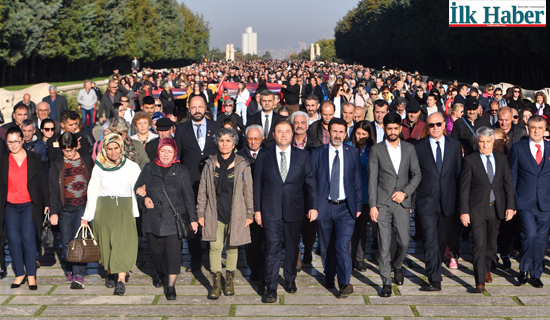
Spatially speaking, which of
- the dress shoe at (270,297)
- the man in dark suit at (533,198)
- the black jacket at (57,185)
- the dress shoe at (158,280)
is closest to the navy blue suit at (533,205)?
the man in dark suit at (533,198)

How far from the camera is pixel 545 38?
35.9 meters

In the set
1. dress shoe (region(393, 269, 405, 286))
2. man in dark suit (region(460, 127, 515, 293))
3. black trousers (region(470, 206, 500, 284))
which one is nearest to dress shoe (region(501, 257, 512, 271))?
black trousers (region(470, 206, 500, 284))

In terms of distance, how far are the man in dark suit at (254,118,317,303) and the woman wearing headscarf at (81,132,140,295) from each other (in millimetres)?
1477

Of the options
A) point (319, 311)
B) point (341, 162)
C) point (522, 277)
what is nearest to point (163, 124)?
point (341, 162)

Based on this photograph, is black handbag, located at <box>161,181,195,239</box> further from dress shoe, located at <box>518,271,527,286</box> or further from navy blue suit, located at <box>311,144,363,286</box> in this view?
dress shoe, located at <box>518,271,527,286</box>

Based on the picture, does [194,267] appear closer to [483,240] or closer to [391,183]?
[391,183]

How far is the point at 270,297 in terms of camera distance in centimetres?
673

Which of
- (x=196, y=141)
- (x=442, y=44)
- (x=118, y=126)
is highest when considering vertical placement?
(x=442, y=44)

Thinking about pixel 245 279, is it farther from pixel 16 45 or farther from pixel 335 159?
pixel 16 45

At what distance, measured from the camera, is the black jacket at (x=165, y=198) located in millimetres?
7090

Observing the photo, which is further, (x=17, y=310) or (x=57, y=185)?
(x=57, y=185)

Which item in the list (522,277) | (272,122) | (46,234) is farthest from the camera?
(272,122)

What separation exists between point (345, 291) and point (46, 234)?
362 cm

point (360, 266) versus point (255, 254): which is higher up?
point (255, 254)
